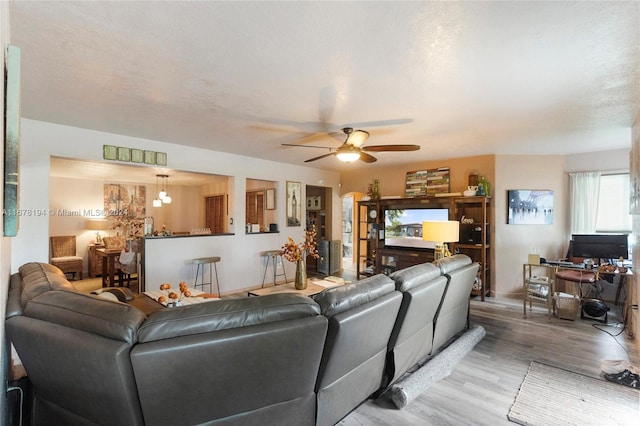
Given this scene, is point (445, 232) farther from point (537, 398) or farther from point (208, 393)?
point (208, 393)

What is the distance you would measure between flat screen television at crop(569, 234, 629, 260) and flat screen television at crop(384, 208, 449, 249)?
1846mm

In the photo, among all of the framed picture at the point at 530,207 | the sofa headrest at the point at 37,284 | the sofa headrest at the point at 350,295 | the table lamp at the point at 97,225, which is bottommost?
the sofa headrest at the point at 350,295

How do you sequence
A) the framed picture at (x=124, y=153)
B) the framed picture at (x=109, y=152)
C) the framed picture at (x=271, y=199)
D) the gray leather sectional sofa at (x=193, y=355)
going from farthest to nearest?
the framed picture at (x=271, y=199), the framed picture at (x=124, y=153), the framed picture at (x=109, y=152), the gray leather sectional sofa at (x=193, y=355)

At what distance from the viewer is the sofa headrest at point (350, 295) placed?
69.2 inches

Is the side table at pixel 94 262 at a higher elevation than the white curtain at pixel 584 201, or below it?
below

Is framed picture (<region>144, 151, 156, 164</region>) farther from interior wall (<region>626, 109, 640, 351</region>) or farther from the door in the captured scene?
interior wall (<region>626, 109, 640, 351</region>)

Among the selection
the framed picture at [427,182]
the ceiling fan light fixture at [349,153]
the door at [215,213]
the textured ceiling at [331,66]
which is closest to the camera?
the textured ceiling at [331,66]

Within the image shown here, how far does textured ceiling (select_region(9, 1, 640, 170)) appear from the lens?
166cm

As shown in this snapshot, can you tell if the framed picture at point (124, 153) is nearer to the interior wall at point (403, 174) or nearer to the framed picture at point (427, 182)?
the interior wall at point (403, 174)

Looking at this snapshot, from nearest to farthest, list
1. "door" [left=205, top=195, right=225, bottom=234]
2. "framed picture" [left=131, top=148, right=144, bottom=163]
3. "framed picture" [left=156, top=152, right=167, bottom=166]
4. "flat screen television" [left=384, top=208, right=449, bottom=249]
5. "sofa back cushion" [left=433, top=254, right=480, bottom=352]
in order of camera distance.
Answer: "sofa back cushion" [left=433, top=254, right=480, bottom=352], "framed picture" [left=131, top=148, right=144, bottom=163], "framed picture" [left=156, top=152, right=167, bottom=166], "flat screen television" [left=384, top=208, right=449, bottom=249], "door" [left=205, top=195, right=225, bottom=234]

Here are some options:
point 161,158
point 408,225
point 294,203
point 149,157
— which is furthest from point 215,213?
point 408,225

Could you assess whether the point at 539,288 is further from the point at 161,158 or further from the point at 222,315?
the point at 161,158

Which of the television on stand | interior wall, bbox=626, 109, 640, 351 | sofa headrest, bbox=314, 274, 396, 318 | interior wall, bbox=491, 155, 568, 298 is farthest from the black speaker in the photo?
sofa headrest, bbox=314, 274, 396, 318

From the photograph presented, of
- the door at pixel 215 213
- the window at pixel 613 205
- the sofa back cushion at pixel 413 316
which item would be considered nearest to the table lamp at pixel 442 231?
the sofa back cushion at pixel 413 316
